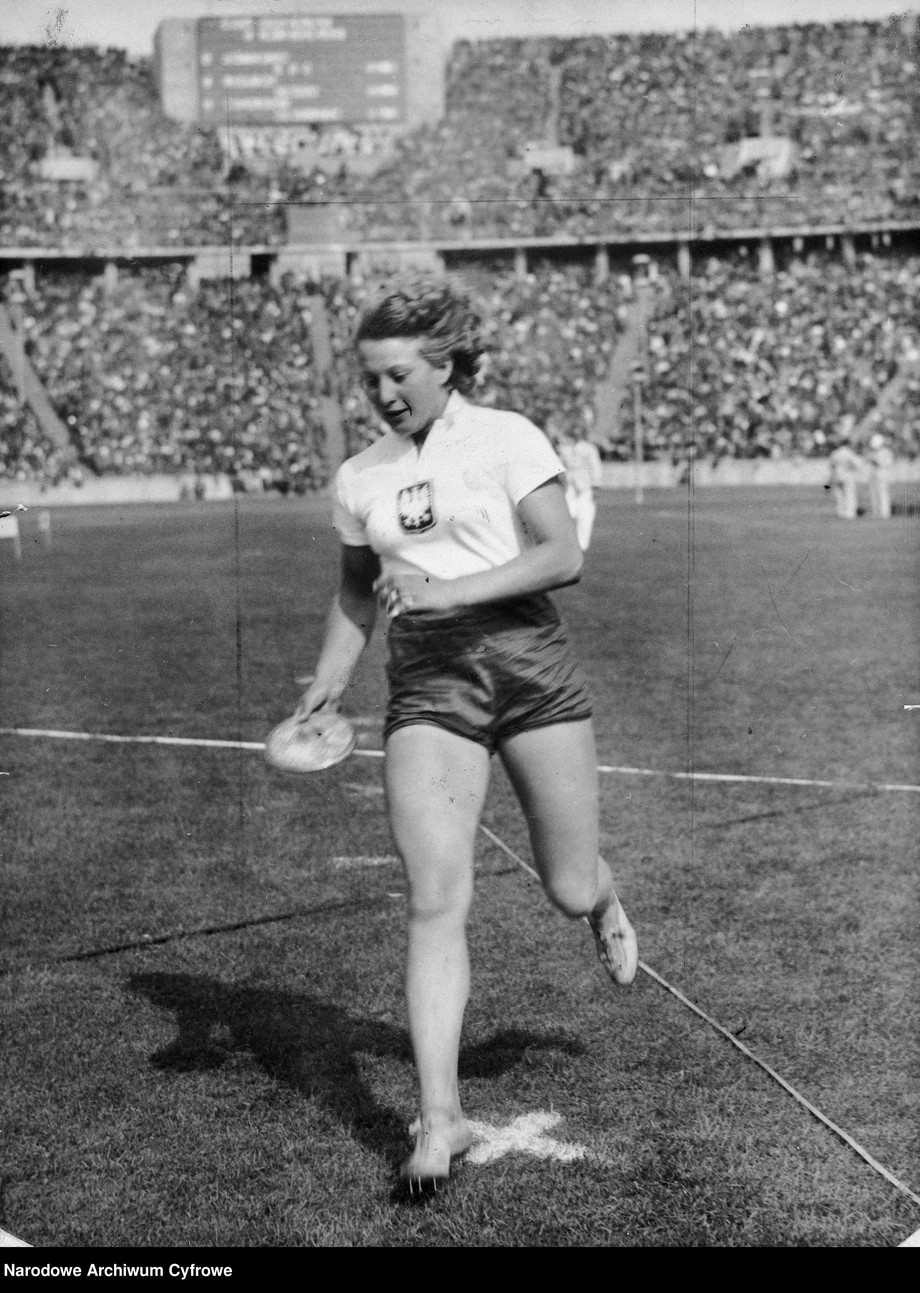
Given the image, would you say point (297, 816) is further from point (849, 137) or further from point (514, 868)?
point (849, 137)

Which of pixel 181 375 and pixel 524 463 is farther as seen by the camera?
pixel 181 375

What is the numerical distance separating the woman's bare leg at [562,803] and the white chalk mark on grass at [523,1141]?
1.54ft

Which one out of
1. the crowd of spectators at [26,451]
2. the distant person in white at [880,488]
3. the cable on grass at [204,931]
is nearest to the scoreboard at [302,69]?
the crowd of spectators at [26,451]

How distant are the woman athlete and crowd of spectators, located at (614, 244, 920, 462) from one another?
94.7 feet

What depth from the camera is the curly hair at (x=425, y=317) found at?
3223mm

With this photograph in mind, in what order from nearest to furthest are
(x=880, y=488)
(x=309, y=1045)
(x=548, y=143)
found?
(x=309, y=1045) < (x=880, y=488) < (x=548, y=143)

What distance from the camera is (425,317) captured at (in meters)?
3.23

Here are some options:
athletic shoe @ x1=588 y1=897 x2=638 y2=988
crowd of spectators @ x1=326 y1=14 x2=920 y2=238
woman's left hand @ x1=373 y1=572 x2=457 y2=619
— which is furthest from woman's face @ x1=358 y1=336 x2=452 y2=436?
crowd of spectators @ x1=326 y1=14 x2=920 y2=238

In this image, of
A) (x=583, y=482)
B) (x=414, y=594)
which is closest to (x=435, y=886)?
(x=414, y=594)

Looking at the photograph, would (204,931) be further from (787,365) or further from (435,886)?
(787,365)

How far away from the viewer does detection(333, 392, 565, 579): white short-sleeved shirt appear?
323 centimetres

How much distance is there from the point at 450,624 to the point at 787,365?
30621 mm

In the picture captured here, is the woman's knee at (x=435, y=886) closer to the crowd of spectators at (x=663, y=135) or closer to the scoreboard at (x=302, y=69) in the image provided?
the scoreboard at (x=302, y=69)
